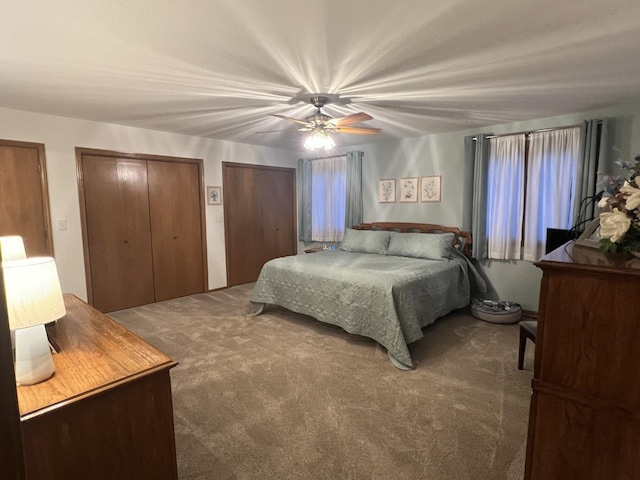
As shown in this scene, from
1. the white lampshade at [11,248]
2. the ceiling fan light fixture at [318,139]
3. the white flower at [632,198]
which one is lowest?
the white lampshade at [11,248]

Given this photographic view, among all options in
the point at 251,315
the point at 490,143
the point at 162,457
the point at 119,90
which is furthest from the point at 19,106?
the point at 490,143

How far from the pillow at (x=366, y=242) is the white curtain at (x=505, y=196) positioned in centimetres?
127

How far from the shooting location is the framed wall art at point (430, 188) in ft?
14.8

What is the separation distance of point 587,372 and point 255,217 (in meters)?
4.95

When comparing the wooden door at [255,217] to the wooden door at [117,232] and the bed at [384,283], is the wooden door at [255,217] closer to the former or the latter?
the wooden door at [117,232]

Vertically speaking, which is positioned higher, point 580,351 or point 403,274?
point 580,351

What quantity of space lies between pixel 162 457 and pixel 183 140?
161 inches

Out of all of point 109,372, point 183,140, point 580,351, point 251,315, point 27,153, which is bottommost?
point 251,315

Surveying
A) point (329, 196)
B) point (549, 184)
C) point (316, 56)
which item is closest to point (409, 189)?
point (329, 196)

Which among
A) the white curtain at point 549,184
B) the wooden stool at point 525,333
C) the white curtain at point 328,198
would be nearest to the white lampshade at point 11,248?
the wooden stool at point 525,333

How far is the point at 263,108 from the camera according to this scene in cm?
323

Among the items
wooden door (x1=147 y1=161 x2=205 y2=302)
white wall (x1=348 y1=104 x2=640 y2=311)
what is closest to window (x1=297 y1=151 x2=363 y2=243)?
white wall (x1=348 y1=104 x2=640 y2=311)

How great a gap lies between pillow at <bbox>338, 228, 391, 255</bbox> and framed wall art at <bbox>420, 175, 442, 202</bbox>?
731 millimetres

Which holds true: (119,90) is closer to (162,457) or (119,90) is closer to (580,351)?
(162,457)
